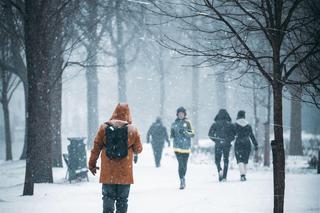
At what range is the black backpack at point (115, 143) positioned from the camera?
6.14 m

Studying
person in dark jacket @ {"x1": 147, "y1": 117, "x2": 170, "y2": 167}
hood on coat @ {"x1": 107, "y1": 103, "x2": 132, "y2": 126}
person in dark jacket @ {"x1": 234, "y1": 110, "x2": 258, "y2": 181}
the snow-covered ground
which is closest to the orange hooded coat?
hood on coat @ {"x1": 107, "y1": 103, "x2": 132, "y2": 126}

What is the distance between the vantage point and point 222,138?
12078 millimetres

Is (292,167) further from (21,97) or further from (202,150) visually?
(21,97)

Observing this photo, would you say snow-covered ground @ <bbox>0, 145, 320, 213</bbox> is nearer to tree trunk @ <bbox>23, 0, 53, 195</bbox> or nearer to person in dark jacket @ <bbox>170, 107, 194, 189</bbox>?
person in dark jacket @ <bbox>170, 107, 194, 189</bbox>

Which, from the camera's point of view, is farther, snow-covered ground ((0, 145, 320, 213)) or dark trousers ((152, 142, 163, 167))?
dark trousers ((152, 142, 163, 167))

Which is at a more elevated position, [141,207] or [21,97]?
[21,97]

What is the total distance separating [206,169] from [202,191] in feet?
18.4

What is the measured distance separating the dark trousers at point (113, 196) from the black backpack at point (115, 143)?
446 millimetres

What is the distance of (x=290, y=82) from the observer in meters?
5.63

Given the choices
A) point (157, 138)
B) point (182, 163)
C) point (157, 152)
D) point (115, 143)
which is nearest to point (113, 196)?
point (115, 143)

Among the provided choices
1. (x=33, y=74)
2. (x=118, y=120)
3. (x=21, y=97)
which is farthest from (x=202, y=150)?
(x=21, y=97)

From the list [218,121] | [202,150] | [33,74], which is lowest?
[202,150]

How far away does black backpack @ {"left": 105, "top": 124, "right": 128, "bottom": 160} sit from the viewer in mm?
6141

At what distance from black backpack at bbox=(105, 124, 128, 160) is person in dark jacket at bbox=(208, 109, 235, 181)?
6.21 m
